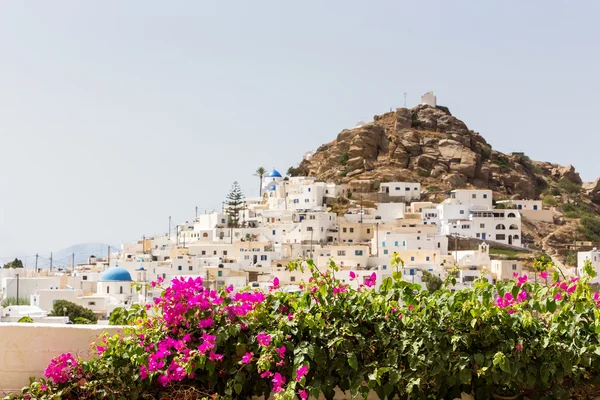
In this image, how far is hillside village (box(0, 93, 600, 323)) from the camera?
39.9m

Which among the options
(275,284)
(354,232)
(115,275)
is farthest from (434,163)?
(275,284)

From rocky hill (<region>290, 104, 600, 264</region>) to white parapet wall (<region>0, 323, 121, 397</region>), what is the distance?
57.5 meters

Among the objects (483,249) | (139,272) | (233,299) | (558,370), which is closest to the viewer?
(558,370)

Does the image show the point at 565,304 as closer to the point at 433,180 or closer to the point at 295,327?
the point at 295,327

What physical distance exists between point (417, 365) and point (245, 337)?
2.86 ft

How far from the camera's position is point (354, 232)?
5059cm

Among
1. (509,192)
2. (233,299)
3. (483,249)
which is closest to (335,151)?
(509,192)

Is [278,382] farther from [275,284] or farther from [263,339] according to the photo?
[275,284]

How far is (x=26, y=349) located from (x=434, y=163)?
6578cm

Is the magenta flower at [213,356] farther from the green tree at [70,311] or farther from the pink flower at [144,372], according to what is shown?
the green tree at [70,311]

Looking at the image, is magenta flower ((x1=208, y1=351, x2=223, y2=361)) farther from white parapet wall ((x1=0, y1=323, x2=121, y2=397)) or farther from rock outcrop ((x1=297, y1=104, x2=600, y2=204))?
rock outcrop ((x1=297, y1=104, x2=600, y2=204))

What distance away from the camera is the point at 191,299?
4074 millimetres

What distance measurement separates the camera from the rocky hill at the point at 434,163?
2606 inches

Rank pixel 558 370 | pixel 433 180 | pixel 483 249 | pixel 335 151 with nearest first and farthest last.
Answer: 1. pixel 558 370
2. pixel 483 249
3. pixel 433 180
4. pixel 335 151
